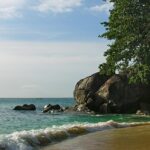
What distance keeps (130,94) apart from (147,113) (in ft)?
17.5

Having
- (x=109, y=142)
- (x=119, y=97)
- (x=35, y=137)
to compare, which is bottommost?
(x=109, y=142)

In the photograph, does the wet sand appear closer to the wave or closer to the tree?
the wave

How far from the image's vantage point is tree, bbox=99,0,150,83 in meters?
34.9

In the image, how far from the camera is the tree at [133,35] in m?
34.9

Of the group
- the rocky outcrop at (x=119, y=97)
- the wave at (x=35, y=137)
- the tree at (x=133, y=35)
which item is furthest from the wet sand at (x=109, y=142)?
the rocky outcrop at (x=119, y=97)

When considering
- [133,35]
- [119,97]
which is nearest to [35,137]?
[133,35]

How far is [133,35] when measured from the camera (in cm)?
3516

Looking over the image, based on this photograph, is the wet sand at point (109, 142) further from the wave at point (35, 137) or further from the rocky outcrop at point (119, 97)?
the rocky outcrop at point (119, 97)

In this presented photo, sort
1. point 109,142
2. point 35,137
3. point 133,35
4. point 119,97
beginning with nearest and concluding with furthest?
1. point 109,142
2. point 35,137
3. point 133,35
4. point 119,97

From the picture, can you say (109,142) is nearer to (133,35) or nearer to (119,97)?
(133,35)

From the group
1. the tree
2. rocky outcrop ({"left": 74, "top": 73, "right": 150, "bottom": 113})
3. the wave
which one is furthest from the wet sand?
rocky outcrop ({"left": 74, "top": 73, "right": 150, "bottom": 113})

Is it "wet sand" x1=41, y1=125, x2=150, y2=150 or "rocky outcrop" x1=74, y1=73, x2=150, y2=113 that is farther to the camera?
"rocky outcrop" x1=74, y1=73, x2=150, y2=113

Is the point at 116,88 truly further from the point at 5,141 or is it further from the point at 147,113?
the point at 5,141

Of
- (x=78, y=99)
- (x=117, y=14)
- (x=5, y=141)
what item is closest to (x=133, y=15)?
(x=117, y=14)
